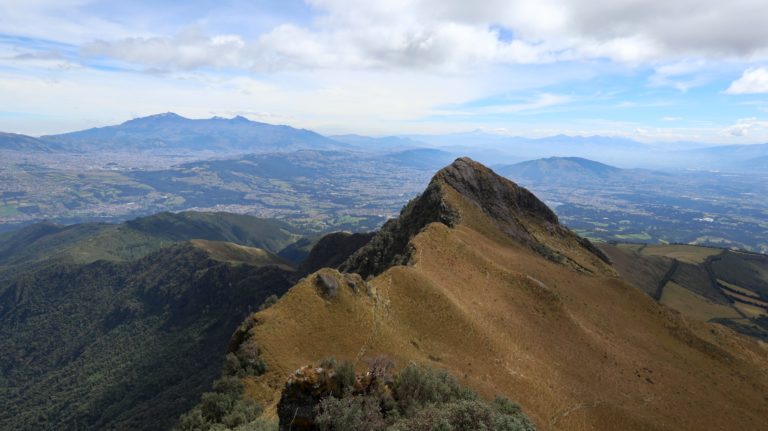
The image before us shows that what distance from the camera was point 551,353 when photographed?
185ft

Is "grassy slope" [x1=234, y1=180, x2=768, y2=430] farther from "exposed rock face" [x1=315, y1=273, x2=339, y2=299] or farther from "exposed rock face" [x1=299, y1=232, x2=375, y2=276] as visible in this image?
"exposed rock face" [x1=299, y1=232, x2=375, y2=276]

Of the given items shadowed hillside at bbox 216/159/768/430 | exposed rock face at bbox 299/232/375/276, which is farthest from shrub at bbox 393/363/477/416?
exposed rock face at bbox 299/232/375/276

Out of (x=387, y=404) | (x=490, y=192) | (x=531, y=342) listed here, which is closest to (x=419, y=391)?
(x=387, y=404)

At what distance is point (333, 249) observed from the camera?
162m

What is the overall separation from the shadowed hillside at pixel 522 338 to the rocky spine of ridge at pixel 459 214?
2457 millimetres

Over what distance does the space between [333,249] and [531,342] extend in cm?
11116

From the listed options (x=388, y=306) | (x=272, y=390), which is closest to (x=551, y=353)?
(x=388, y=306)

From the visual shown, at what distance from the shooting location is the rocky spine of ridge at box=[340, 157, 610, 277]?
299ft

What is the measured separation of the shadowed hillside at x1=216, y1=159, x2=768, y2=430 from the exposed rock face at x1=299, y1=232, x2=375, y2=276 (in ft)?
205

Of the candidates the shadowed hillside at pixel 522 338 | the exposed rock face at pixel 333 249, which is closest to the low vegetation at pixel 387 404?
the shadowed hillside at pixel 522 338

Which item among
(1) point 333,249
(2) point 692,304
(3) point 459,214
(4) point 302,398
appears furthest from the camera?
(1) point 333,249

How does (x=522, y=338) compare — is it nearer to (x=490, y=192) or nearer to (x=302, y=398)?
(x=302, y=398)

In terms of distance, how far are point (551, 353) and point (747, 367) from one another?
36.9 metres

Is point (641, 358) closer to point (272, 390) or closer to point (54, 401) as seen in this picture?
point (272, 390)
